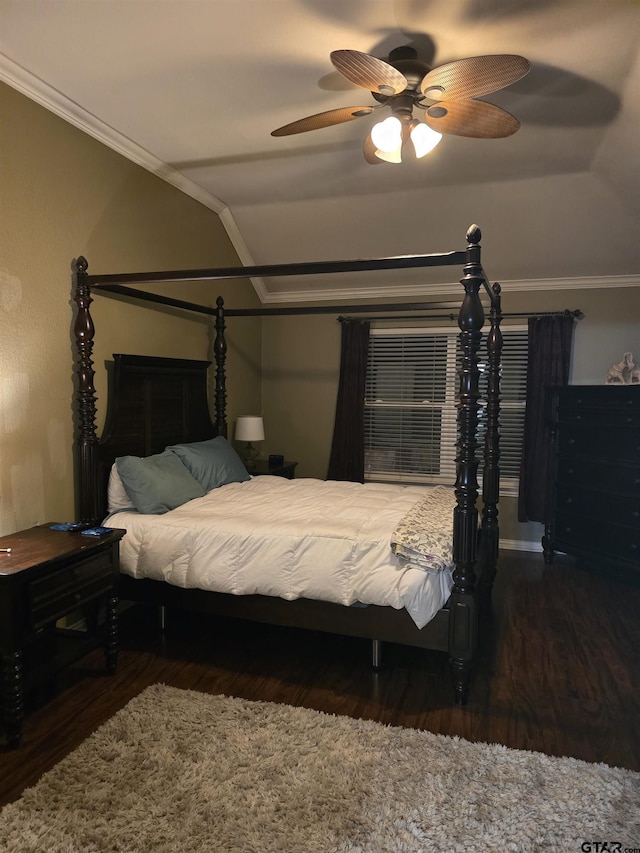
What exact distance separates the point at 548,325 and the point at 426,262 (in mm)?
2794

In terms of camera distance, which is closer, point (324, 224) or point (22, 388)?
point (22, 388)

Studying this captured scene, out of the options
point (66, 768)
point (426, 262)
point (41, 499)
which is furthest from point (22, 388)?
point (426, 262)

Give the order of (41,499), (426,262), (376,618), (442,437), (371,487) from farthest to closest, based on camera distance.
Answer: (442,437)
(371,487)
(41,499)
(376,618)
(426,262)

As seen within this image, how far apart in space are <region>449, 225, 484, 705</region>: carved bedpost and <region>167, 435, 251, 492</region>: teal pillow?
71.1 inches

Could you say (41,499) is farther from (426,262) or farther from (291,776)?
(426,262)

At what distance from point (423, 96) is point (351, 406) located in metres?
3.20

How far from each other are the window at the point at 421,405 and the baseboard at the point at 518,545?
0.51m

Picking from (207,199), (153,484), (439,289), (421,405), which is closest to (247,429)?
(153,484)

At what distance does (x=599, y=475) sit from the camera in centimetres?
411

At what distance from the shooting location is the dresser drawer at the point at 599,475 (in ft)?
12.7

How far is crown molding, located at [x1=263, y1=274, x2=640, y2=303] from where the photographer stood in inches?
178

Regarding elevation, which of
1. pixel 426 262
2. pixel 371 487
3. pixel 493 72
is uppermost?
pixel 493 72

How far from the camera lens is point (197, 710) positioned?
2305mm

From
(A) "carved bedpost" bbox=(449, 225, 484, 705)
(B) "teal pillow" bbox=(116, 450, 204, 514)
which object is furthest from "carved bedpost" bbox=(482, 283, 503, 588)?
(B) "teal pillow" bbox=(116, 450, 204, 514)
